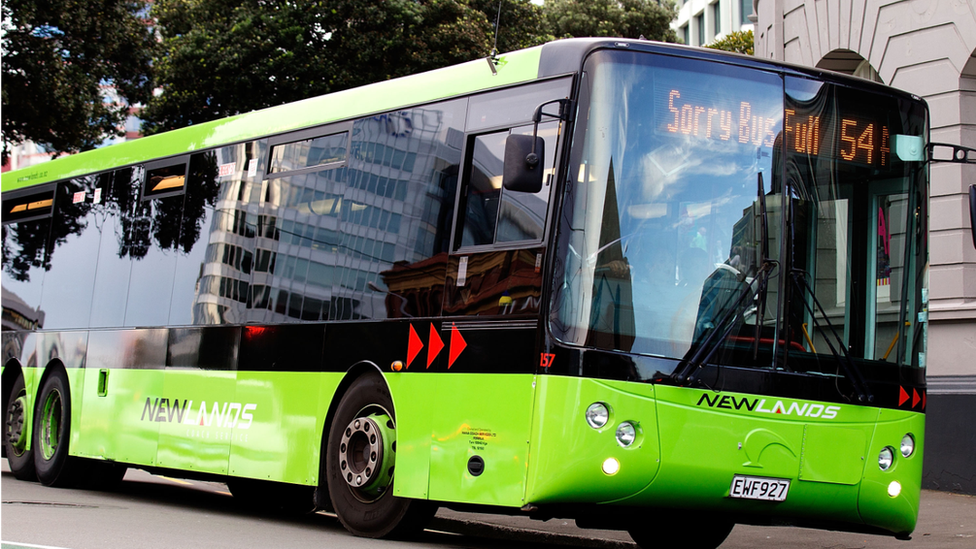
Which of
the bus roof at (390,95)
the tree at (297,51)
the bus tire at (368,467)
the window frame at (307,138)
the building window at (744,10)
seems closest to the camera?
the bus roof at (390,95)

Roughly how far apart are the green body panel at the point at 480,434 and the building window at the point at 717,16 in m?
41.6

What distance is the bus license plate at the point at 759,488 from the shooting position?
704cm

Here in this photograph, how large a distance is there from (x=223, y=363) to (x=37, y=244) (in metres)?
4.93

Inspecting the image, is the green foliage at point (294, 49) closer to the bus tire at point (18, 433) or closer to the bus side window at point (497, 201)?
the bus tire at point (18, 433)

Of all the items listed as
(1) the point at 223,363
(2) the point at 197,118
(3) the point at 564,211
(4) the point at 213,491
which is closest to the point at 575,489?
(3) the point at 564,211

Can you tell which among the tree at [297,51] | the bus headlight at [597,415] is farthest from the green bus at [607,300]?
the tree at [297,51]

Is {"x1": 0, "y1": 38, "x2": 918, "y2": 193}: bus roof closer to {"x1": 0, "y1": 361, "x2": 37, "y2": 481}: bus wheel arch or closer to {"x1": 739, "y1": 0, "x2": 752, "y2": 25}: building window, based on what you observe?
{"x1": 0, "y1": 361, "x2": 37, "y2": 481}: bus wheel arch

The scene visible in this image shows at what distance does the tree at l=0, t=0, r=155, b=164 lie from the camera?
23766mm

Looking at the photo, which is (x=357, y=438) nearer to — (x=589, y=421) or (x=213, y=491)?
(x=589, y=421)

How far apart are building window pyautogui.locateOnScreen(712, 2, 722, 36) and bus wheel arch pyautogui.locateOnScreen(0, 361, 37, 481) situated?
3741cm

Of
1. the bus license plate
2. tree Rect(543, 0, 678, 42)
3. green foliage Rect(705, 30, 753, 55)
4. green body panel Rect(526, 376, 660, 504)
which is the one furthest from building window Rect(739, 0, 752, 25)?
green body panel Rect(526, 376, 660, 504)

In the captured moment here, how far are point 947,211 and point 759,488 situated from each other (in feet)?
25.2

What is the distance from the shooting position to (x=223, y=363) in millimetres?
10297

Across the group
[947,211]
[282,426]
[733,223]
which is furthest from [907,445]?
[947,211]
